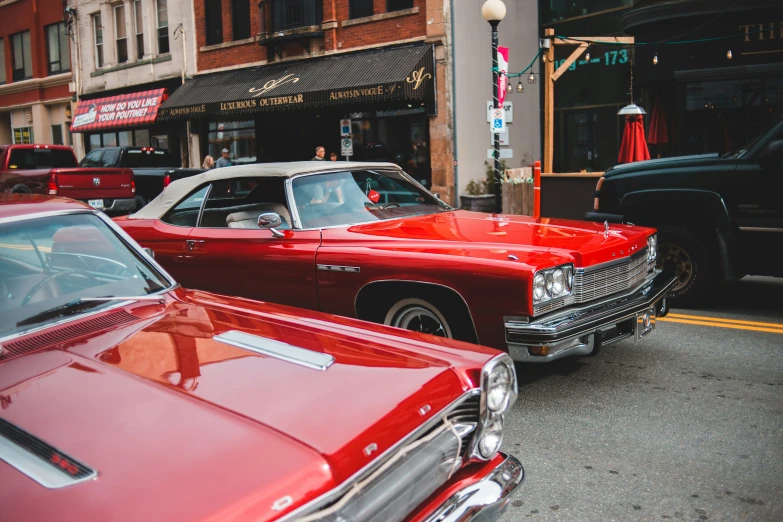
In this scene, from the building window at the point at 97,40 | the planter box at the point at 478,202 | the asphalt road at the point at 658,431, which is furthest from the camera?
the building window at the point at 97,40

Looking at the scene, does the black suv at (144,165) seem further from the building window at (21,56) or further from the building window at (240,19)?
the building window at (21,56)

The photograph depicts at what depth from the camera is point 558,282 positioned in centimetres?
455

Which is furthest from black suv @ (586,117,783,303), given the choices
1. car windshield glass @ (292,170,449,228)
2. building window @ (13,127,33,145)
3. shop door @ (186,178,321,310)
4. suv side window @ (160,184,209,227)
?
building window @ (13,127,33,145)

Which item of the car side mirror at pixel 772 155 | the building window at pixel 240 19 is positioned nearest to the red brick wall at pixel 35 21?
the building window at pixel 240 19

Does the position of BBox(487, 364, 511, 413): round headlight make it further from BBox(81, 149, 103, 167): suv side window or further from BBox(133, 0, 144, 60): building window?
BBox(133, 0, 144, 60): building window

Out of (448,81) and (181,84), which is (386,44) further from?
(181,84)

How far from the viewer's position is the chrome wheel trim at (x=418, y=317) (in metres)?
4.77

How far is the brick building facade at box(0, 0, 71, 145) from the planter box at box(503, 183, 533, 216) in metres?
22.9

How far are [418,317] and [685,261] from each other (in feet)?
12.6

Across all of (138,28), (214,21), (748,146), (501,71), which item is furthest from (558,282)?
(138,28)

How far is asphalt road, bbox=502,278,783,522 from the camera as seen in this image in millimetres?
3439

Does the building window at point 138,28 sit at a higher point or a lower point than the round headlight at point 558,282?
higher

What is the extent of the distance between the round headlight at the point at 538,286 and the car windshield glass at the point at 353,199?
1.73 meters

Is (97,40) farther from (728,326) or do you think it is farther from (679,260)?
(728,326)
